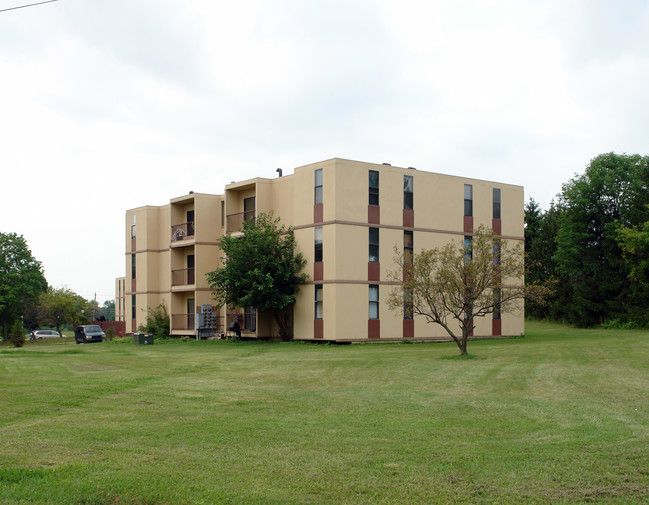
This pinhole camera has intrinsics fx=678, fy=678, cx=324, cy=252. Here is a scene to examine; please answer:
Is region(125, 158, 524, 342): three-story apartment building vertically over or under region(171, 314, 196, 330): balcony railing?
over

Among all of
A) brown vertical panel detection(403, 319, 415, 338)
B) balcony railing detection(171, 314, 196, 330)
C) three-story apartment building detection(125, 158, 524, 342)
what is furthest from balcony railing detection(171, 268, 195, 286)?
brown vertical panel detection(403, 319, 415, 338)

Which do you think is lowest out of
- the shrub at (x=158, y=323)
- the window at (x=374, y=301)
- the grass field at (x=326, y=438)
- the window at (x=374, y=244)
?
the shrub at (x=158, y=323)

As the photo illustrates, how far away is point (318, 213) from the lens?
124 feet

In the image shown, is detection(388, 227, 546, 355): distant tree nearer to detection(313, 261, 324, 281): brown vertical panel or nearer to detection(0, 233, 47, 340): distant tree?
detection(313, 261, 324, 281): brown vertical panel

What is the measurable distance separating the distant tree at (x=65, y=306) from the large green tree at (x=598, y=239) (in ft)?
170

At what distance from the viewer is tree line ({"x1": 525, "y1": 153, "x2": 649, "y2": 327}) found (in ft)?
180

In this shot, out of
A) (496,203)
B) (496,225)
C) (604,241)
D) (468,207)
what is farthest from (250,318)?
(604,241)

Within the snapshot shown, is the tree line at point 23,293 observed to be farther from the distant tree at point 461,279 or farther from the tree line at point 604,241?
the distant tree at point 461,279

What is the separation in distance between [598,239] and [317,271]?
1336 inches

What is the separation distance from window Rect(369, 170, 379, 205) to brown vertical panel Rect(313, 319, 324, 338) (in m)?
7.25

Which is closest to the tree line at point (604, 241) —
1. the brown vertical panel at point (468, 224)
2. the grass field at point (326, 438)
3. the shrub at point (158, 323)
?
the brown vertical panel at point (468, 224)

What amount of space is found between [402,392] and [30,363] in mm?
14740

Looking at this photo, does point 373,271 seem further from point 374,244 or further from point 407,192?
point 407,192

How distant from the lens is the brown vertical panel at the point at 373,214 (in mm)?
38031
